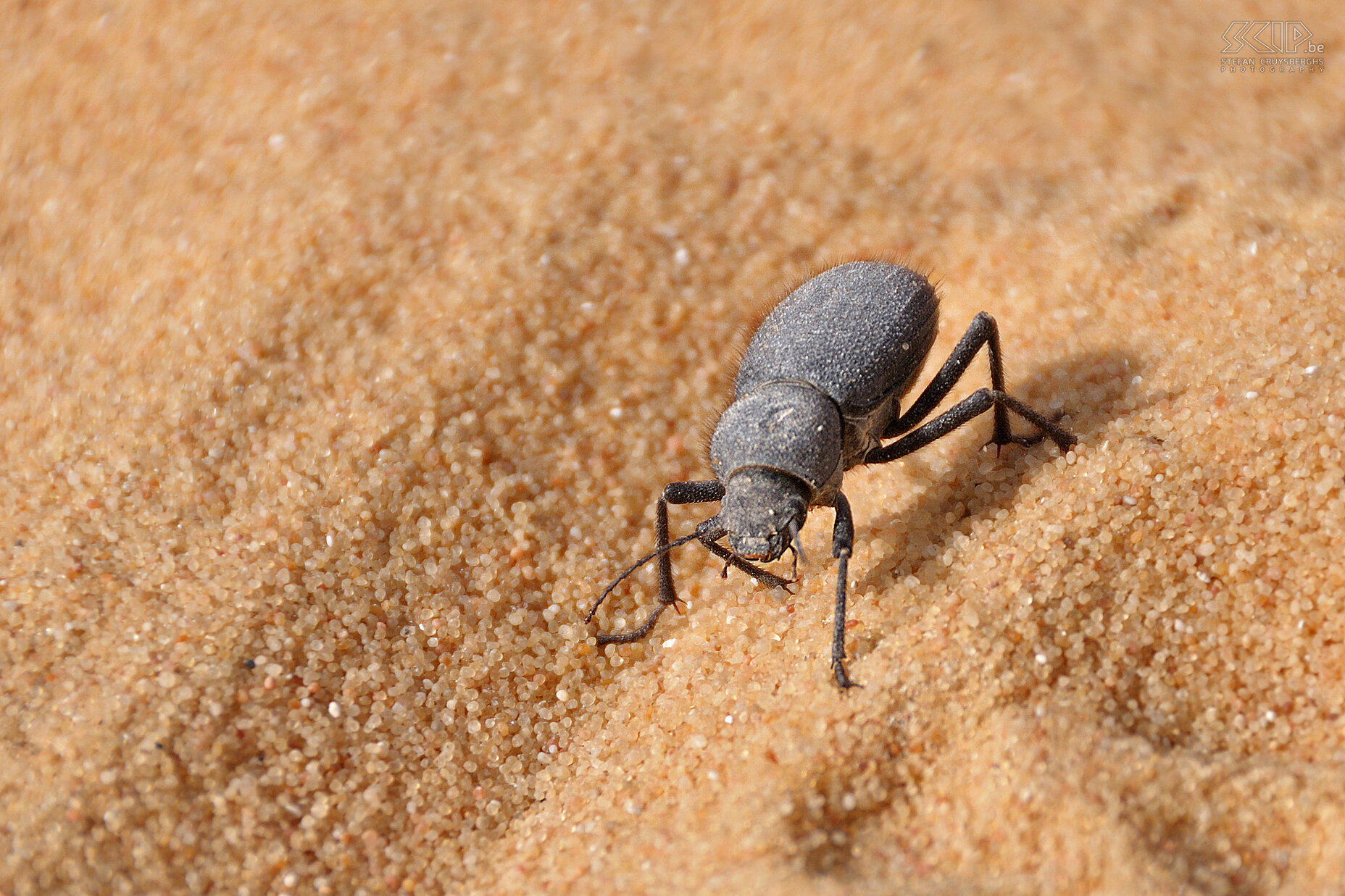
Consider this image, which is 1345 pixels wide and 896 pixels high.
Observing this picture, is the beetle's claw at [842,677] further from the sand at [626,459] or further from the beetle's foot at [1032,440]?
the beetle's foot at [1032,440]

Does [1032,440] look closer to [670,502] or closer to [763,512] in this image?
[763,512]

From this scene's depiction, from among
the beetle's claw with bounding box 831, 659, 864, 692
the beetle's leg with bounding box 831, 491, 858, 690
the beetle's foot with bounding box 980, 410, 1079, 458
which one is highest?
the beetle's leg with bounding box 831, 491, 858, 690

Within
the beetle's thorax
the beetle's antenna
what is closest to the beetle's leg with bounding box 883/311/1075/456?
the beetle's thorax

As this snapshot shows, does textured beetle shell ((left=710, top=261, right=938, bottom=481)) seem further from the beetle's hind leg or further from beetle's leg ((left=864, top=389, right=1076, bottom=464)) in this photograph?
beetle's leg ((left=864, top=389, right=1076, bottom=464))

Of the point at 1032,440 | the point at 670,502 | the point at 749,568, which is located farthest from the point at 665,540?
the point at 1032,440

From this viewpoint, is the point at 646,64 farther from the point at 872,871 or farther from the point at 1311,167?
the point at 872,871

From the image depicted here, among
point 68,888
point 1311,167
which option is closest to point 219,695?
point 68,888
